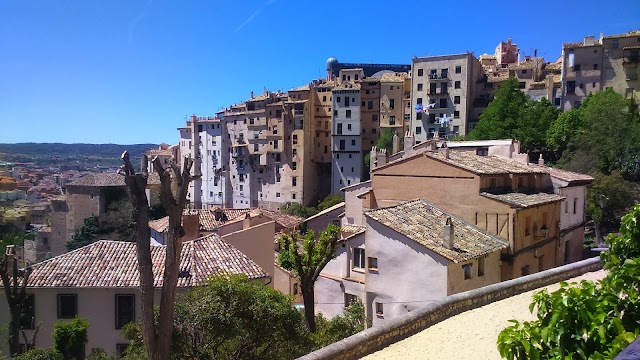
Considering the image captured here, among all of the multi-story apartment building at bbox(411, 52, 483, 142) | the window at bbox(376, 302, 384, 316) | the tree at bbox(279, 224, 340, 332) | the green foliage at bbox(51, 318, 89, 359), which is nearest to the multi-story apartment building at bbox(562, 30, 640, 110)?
the multi-story apartment building at bbox(411, 52, 483, 142)

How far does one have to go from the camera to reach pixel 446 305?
12.4 m

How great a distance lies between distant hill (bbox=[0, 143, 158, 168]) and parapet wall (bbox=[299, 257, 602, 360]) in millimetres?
132296

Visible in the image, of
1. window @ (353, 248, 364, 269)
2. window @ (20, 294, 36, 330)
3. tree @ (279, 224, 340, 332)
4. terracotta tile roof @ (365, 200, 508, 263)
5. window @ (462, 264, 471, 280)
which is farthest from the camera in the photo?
window @ (353, 248, 364, 269)

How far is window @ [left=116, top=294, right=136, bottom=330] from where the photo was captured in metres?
18.2

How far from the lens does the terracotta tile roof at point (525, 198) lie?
18688 millimetres

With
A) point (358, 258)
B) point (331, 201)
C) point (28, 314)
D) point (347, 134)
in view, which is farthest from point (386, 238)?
point (347, 134)

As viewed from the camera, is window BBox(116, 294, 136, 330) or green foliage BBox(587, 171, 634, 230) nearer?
window BBox(116, 294, 136, 330)

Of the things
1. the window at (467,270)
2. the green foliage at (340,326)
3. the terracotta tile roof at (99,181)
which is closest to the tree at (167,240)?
the green foliage at (340,326)

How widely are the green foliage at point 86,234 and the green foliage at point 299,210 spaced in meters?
27.0

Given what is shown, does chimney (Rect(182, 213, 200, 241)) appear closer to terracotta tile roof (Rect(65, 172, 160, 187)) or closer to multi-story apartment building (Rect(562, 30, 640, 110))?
terracotta tile roof (Rect(65, 172, 160, 187))

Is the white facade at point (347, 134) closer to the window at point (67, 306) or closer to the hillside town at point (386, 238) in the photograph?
the hillside town at point (386, 238)

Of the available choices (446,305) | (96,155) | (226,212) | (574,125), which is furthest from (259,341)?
(96,155)

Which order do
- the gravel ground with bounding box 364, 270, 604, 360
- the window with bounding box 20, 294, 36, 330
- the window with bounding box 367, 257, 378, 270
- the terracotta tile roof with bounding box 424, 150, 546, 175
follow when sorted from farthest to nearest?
the terracotta tile roof with bounding box 424, 150, 546, 175 → the window with bounding box 20, 294, 36, 330 → the window with bounding box 367, 257, 378, 270 → the gravel ground with bounding box 364, 270, 604, 360

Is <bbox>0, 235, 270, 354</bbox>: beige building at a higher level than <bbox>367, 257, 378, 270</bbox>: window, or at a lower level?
lower
